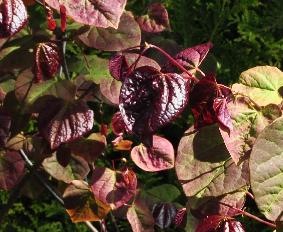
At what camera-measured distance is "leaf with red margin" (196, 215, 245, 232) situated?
48.4 inches

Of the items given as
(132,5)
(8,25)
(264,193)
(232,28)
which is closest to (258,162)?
(264,193)

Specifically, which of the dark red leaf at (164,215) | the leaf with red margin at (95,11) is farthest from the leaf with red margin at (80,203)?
the leaf with red margin at (95,11)

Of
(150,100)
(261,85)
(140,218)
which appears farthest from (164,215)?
(150,100)

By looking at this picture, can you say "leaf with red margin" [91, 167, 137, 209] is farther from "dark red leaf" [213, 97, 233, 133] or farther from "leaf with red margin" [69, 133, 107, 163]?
"dark red leaf" [213, 97, 233, 133]

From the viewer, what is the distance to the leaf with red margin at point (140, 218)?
6.70 ft

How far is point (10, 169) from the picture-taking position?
2125 mm

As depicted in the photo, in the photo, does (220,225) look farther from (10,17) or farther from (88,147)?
(88,147)

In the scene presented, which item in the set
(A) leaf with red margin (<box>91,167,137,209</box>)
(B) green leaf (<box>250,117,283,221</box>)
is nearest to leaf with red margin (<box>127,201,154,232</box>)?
(A) leaf with red margin (<box>91,167,137,209</box>)

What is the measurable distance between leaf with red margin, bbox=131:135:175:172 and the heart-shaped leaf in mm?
463

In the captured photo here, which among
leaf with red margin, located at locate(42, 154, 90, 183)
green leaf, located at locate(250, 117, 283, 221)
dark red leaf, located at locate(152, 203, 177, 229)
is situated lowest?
dark red leaf, located at locate(152, 203, 177, 229)

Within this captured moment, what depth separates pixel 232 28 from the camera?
3.48m

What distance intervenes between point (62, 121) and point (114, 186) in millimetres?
332

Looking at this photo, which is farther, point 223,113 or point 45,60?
point 45,60

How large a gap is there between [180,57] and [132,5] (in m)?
1.83
